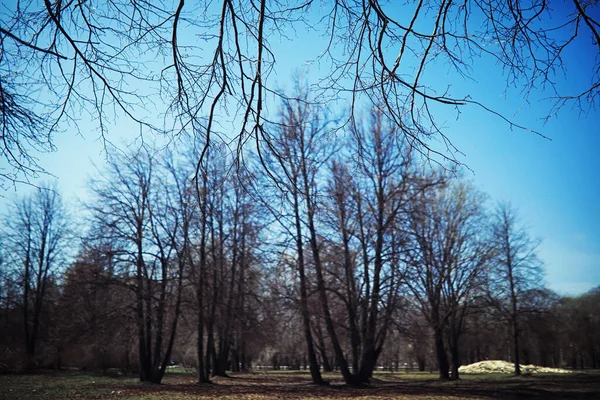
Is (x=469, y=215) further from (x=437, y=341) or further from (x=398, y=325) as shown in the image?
(x=398, y=325)

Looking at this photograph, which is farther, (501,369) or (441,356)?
(501,369)

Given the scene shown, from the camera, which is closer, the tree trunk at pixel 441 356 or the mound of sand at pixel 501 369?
the tree trunk at pixel 441 356

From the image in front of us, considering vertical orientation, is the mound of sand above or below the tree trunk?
below

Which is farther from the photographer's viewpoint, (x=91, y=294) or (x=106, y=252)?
(x=91, y=294)

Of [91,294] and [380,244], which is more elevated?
[380,244]

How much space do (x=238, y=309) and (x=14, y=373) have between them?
1101cm

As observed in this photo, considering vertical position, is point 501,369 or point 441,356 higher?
point 441,356

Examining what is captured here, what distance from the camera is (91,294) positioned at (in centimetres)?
2005

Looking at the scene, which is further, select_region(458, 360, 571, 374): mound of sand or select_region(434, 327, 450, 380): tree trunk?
select_region(458, 360, 571, 374): mound of sand

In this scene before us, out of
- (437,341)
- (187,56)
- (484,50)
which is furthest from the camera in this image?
(437,341)

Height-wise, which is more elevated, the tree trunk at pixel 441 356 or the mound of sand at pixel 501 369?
the tree trunk at pixel 441 356

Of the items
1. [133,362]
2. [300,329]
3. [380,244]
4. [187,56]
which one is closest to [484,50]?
[187,56]

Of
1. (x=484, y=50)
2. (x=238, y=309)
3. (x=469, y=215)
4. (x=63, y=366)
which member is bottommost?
(x=63, y=366)

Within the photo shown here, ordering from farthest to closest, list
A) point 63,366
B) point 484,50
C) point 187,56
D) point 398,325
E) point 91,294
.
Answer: point 63,366
point 91,294
point 398,325
point 187,56
point 484,50
